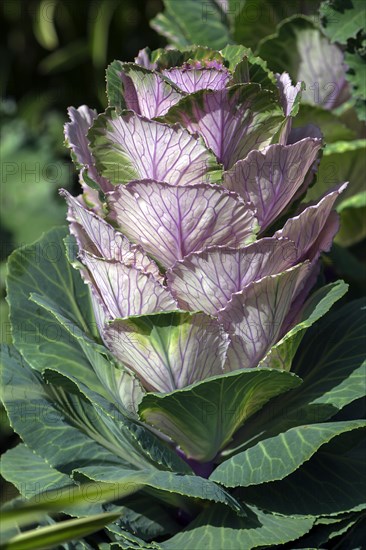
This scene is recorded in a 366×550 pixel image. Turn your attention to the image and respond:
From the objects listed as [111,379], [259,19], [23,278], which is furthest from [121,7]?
[111,379]

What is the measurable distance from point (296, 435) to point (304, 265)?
0.61ft

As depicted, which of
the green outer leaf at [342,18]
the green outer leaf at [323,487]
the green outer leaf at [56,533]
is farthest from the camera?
the green outer leaf at [342,18]

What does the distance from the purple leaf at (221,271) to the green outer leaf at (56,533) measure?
23cm

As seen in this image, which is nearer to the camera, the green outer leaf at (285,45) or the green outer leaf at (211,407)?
the green outer leaf at (211,407)

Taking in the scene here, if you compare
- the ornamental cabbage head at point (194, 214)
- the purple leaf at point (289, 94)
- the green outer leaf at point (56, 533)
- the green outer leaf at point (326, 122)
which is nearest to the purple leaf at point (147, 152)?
the ornamental cabbage head at point (194, 214)

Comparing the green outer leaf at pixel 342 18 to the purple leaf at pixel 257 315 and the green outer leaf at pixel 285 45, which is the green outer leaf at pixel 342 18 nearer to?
the green outer leaf at pixel 285 45

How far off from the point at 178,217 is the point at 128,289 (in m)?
0.09

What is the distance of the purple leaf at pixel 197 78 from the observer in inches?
31.9

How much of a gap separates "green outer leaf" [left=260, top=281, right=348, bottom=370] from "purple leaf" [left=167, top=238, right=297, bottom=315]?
6 cm

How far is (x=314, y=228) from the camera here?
854 mm

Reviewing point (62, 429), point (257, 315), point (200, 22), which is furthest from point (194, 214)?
point (200, 22)

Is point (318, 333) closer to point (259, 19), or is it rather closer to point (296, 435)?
point (296, 435)

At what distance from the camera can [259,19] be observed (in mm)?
1359

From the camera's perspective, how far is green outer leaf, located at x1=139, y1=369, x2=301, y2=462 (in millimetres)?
809
